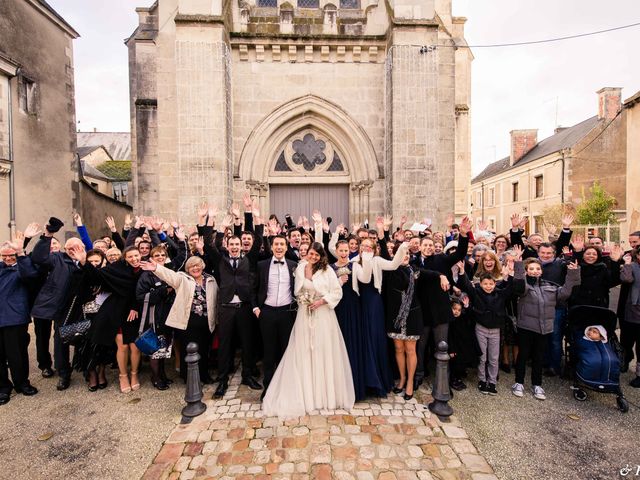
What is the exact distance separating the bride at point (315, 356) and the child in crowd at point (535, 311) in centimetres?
227

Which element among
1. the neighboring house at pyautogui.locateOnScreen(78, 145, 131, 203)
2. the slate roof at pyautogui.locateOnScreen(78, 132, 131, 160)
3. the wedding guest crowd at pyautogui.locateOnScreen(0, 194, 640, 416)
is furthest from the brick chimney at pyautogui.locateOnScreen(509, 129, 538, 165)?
the slate roof at pyautogui.locateOnScreen(78, 132, 131, 160)

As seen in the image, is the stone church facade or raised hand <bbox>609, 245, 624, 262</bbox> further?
the stone church facade

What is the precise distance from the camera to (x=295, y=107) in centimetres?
958

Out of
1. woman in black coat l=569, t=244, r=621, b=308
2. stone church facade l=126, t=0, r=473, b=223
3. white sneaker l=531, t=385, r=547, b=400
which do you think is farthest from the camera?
stone church facade l=126, t=0, r=473, b=223

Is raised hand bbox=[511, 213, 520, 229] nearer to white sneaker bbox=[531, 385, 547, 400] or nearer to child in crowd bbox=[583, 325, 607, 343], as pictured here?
child in crowd bbox=[583, 325, 607, 343]

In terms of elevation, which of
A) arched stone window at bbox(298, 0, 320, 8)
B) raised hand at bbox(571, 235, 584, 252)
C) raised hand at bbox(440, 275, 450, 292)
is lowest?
raised hand at bbox(440, 275, 450, 292)

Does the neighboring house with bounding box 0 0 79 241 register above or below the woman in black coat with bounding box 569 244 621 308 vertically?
above

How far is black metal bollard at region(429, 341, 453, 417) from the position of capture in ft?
12.8

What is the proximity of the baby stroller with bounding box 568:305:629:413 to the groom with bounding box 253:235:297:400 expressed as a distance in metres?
3.50

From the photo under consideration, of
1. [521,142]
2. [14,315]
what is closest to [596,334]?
[14,315]

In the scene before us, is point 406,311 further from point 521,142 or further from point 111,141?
point 111,141

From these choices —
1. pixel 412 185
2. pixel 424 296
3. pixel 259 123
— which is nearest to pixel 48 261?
pixel 424 296

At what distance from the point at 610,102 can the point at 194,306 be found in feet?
98.6

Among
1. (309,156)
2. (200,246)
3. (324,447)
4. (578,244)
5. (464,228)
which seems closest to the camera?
(324,447)
